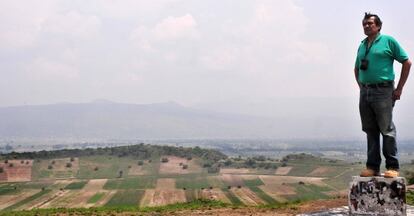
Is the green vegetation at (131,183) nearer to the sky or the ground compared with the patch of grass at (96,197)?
nearer to the sky

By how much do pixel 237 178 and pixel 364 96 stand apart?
7423 centimetres

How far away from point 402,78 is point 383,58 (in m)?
0.46

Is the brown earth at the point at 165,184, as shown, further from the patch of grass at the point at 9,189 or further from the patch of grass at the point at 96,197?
the patch of grass at the point at 9,189

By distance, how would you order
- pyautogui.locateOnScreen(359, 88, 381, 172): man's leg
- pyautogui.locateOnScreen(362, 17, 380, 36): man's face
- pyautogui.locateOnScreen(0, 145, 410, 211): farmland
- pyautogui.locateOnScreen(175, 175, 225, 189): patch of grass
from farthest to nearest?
1. pyautogui.locateOnScreen(175, 175, 225, 189): patch of grass
2. pyautogui.locateOnScreen(0, 145, 410, 211): farmland
3. pyautogui.locateOnScreen(359, 88, 381, 172): man's leg
4. pyautogui.locateOnScreen(362, 17, 380, 36): man's face

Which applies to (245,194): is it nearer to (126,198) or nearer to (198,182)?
(126,198)

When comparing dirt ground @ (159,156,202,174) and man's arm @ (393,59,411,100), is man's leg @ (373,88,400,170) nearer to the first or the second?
man's arm @ (393,59,411,100)

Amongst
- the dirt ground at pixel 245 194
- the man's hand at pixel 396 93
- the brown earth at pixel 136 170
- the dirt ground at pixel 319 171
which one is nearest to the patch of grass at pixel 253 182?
the dirt ground at pixel 245 194

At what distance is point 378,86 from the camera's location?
25.3 ft

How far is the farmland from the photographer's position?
57469mm

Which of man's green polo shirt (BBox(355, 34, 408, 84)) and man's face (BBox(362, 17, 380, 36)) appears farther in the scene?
man's face (BBox(362, 17, 380, 36))

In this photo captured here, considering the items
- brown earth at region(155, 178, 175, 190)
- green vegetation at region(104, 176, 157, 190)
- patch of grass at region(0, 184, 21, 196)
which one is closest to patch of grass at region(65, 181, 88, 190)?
green vegetation at region(104, 176, 157, 190)

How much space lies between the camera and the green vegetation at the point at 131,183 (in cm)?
7139

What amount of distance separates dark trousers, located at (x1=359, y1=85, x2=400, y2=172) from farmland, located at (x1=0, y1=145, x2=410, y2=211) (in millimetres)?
40434

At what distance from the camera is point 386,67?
7664mm
